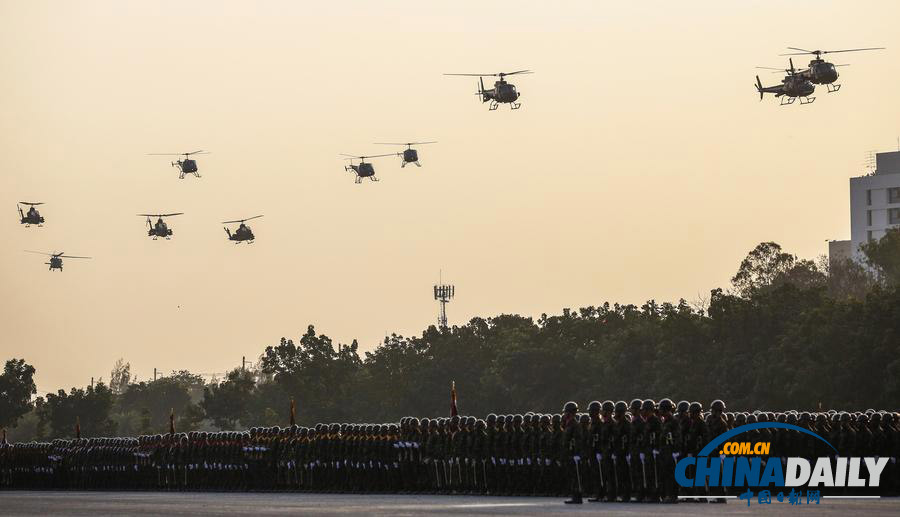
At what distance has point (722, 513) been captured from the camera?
98.6ft

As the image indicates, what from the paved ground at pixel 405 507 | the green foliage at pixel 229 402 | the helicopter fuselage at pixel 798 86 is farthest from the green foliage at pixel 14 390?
the paved ground at pixel 405 507

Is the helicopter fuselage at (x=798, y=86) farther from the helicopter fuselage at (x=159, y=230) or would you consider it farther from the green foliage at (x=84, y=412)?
the green foliage at (x=84, y=412)

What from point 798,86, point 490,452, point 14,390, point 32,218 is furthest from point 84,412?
point 490,452

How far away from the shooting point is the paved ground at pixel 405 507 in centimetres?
3130

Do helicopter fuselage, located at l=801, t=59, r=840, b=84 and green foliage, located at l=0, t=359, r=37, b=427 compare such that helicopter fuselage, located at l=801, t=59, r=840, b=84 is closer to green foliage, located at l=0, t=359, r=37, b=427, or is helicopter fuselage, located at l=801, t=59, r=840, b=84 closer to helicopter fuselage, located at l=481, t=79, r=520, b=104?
helicopter fuselage, located at l=481, t=79, r=520, b=104

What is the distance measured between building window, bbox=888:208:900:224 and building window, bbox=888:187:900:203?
37.4 inches

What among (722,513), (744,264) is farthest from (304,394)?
(722,513)

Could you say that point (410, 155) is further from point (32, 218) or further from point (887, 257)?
point (887, 257)

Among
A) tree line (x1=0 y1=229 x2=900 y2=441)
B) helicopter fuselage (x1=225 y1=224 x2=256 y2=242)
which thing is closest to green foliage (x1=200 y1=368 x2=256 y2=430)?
tree line (x1=0 y1=229 x2=900 y2=441)

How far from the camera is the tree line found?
3556 inches

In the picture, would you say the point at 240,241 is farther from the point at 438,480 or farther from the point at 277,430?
the point at 438,480

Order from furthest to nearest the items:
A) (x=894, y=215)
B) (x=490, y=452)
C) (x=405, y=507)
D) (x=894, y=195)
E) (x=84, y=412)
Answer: (x=894, y=195) → (x=894, y=215) → (x=84, y=412) → (x=490, y=452) → (x=405, y=507)

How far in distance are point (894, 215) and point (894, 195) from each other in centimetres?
214

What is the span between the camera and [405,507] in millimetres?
35000
